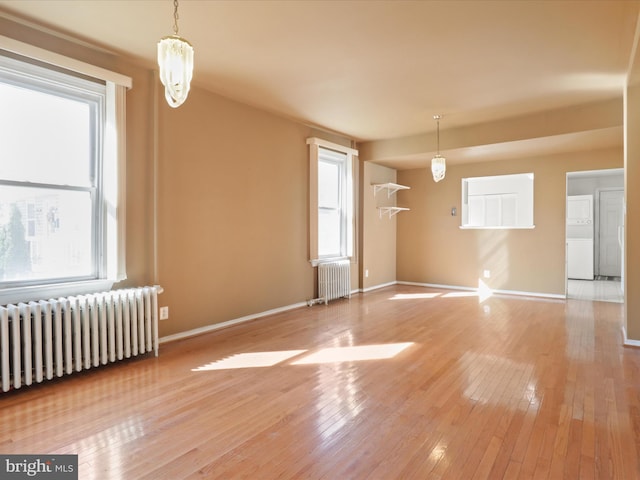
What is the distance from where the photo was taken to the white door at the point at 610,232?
26.3ft

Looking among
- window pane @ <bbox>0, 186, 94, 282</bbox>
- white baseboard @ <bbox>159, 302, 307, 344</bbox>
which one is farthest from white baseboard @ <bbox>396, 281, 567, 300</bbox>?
window pane @ <bbox>0, 186, 94, 282</bbox>

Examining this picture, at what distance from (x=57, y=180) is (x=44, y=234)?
1.46 ft

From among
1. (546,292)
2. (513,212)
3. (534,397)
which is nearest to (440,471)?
(534,397)

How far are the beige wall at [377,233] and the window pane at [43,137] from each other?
443cm

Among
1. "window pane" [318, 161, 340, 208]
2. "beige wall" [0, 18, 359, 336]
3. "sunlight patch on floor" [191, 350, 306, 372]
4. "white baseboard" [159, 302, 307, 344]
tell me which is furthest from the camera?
"window pane" [318, 161, 340, 208]

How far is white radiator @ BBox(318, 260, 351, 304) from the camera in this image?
18.6 feet

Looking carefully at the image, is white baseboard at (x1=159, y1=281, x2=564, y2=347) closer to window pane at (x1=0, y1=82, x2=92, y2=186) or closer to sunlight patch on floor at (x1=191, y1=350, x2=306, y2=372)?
sunlight patch on floor at (x1=191, y1=350, x2=306, y2=372)

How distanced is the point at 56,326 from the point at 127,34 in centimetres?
229

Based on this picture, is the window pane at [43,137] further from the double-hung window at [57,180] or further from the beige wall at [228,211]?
the beige wall at [228,211]

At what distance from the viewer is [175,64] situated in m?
2.08

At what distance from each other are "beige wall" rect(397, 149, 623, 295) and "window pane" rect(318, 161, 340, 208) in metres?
2.01

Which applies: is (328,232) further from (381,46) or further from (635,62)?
(635,62)

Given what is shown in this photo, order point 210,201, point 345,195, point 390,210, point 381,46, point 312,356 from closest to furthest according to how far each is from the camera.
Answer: point 381,46 < point 312,356 < point 210,201 < point 345,195 < point 390,210

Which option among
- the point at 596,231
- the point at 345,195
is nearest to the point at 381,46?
the point at 345,195
